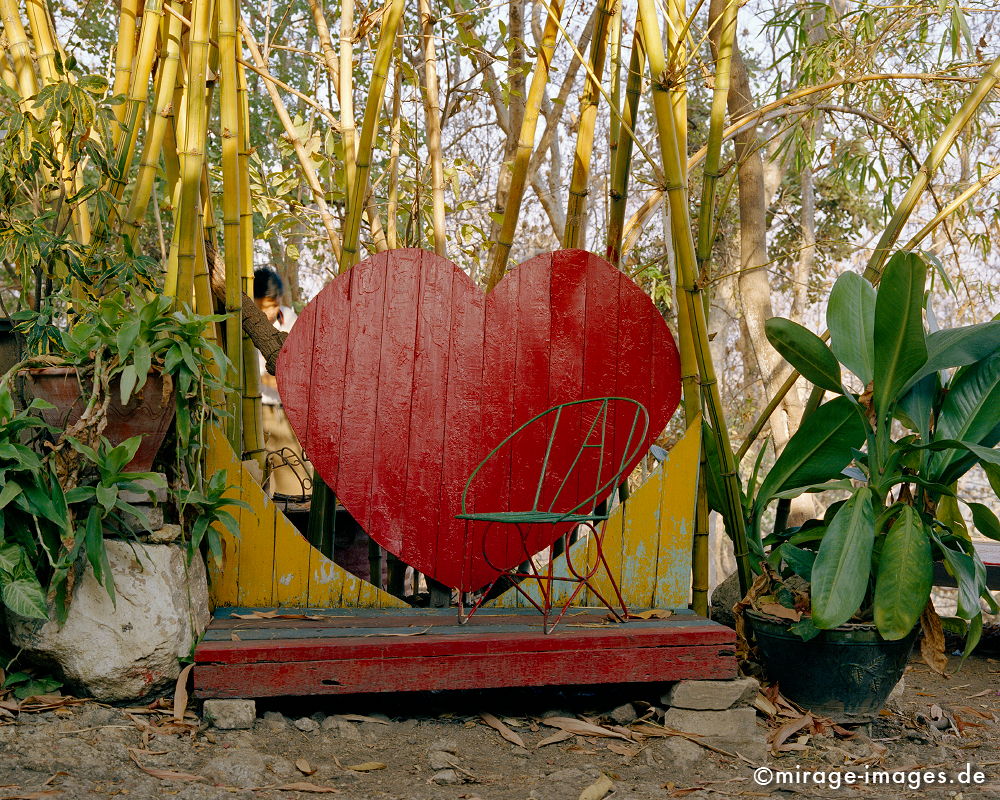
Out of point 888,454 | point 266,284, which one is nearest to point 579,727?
point 888,454

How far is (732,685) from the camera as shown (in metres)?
2.27

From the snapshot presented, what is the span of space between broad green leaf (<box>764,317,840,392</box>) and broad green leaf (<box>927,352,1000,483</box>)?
12.3 inches

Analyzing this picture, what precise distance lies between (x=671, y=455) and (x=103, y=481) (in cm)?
142

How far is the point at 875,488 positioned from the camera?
7.83 ft

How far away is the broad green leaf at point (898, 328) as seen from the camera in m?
2.24

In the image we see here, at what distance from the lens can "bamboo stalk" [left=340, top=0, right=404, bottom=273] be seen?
96.2 inches

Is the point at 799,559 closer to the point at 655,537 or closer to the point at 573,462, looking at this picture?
the point at 655,537

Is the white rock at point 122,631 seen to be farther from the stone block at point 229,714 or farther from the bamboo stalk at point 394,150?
the bamboo stalk at point 394,150

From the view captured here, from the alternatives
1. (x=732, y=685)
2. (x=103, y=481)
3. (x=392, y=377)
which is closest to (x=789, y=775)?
(x=732, y=685)

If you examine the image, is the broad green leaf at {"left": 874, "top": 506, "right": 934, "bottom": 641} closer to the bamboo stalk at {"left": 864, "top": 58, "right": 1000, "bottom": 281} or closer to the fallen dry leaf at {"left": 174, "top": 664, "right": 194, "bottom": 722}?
the bamboo stalk at {"left": 864, "top": 58, "right": 1000, "bottom": 281}

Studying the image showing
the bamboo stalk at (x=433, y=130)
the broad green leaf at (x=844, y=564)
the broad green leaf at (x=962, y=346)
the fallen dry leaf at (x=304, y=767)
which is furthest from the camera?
the bamboo stalk at (x=433, y=130)

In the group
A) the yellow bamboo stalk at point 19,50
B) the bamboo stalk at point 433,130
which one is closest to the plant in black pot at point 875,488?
the bamboo stalk at point 433,130

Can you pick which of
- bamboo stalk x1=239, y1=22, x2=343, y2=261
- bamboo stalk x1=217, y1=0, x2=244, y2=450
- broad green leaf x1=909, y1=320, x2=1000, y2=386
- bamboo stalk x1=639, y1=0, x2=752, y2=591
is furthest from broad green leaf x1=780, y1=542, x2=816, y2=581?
bamboo stalk x1=239, y1=22, x2=343, y2=261

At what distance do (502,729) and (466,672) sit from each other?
0.20 meters
